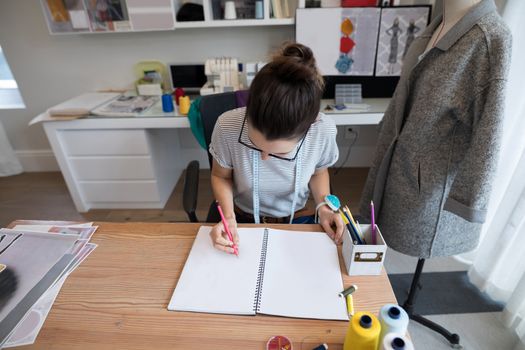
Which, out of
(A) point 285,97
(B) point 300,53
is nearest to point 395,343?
(A) point 285,97

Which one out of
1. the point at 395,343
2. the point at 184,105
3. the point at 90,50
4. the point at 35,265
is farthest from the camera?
the point at 90,50

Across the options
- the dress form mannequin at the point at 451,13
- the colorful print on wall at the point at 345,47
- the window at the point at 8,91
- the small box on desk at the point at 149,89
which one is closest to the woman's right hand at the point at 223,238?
the dress form mannequin at the point at 451,13

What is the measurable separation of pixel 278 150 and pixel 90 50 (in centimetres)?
232

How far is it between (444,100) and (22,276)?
1.19 meters

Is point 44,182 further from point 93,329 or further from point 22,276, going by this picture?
point 93,329

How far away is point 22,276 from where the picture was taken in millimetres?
706

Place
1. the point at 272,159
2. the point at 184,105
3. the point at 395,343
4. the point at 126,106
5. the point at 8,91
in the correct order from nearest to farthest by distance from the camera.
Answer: the point at 395,343 < the point at 272,159 < the point at 184,105 < the point at 126,106 < the point at 8,91

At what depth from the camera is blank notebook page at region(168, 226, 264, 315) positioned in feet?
2.10

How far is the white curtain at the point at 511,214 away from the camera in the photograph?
3.76ft

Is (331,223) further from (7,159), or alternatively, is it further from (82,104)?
(7,159)

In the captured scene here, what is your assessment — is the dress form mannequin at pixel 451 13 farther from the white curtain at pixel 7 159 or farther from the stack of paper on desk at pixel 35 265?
the white curtain at pixel 7 159

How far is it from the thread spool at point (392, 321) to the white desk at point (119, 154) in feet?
5.01

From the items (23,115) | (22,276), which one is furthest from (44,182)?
(22,276)

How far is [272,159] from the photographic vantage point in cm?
100
